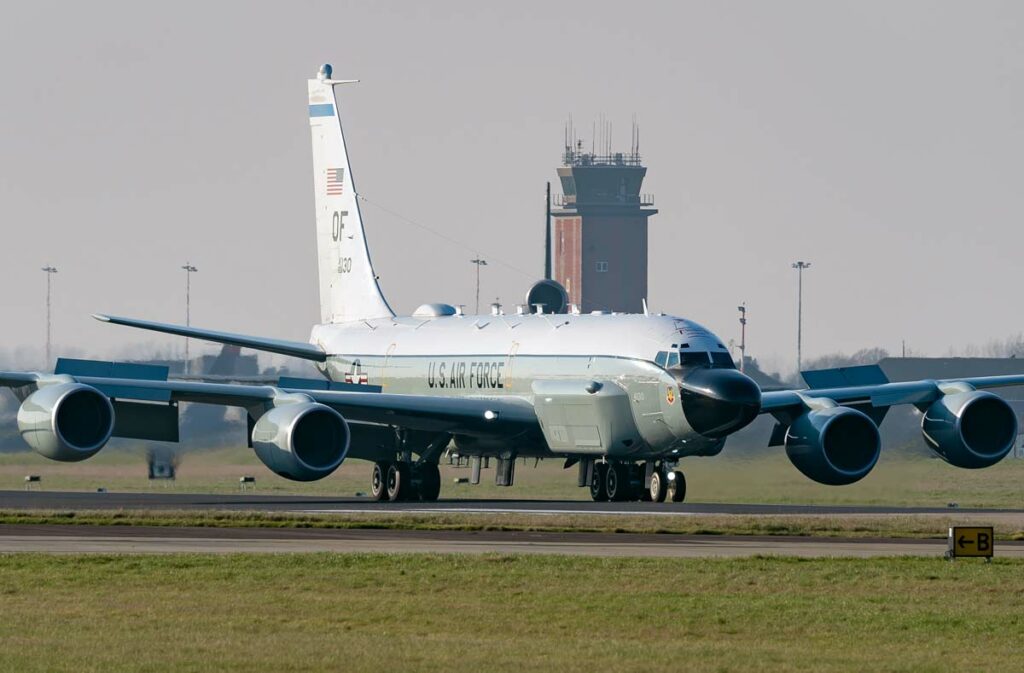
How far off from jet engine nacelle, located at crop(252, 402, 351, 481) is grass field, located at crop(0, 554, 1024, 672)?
16822 millimetres

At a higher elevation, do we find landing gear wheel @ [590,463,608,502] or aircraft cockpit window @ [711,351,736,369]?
aircraft cockpit window @ [711,351,736,369]

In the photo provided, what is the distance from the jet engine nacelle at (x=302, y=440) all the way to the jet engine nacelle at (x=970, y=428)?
48.5 ft

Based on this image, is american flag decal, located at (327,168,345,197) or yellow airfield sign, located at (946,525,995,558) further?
american flag decal, located at (327,168,345,197)

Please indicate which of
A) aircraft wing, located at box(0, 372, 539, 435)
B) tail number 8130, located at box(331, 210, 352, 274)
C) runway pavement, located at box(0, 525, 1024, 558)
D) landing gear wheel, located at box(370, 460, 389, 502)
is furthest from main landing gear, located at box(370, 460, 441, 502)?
runway pavement, located at box(0, 525, 1024, 558)

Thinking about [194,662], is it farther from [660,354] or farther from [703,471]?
[703,471]

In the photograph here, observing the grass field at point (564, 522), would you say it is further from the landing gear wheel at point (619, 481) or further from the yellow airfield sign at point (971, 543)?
the landing gear wheel at point (619, 481)

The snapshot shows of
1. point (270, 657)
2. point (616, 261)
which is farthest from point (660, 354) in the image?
point (616, 261)

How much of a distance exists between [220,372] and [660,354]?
69555mm

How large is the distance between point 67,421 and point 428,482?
9.72 m

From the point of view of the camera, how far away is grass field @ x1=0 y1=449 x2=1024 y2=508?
2069 inches

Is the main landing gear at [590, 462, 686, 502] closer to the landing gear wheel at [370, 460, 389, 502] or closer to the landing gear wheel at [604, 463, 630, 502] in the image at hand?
the landing gear wheel at [604, 463, 630, 502]

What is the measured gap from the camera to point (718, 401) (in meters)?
45.4

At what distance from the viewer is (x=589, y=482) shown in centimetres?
5175

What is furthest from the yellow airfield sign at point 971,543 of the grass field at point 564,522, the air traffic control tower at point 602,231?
the air traffic control tower at point 602,231
